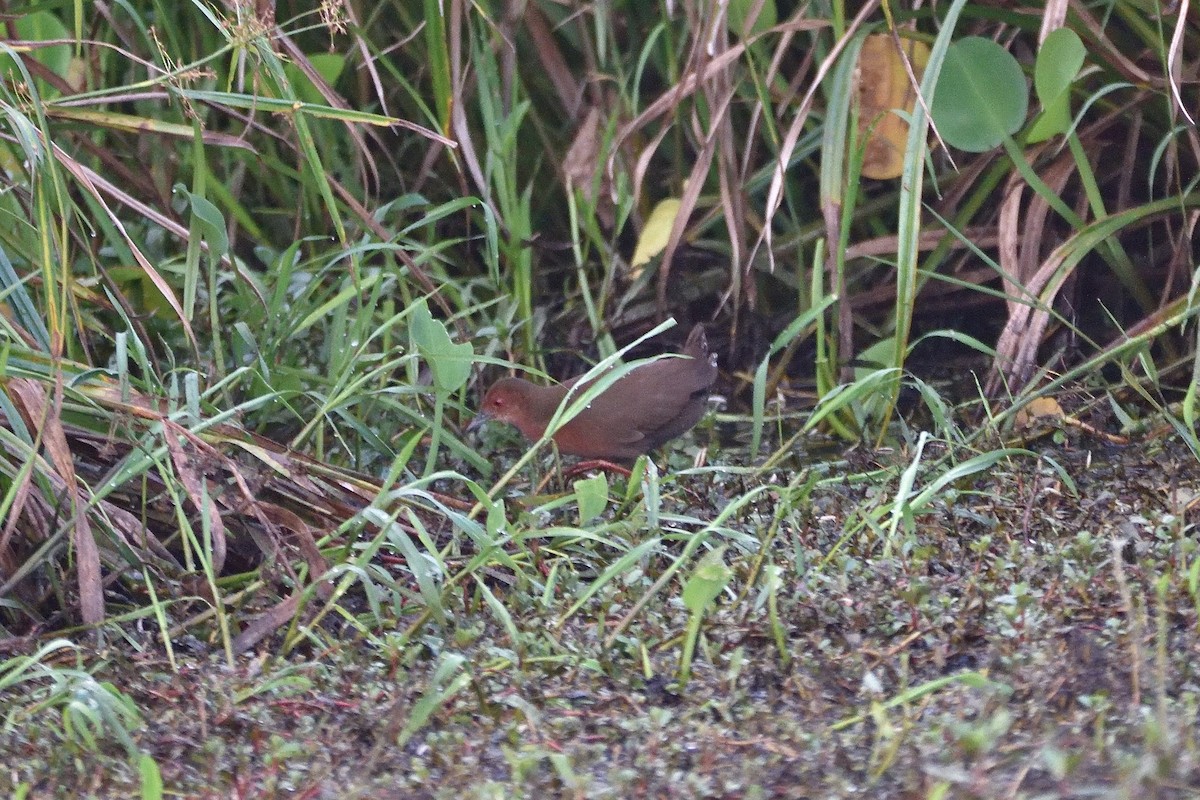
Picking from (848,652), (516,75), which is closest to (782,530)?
(848,652)

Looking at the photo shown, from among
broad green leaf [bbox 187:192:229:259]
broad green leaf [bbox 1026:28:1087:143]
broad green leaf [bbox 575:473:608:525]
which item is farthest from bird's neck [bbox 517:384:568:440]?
broad green leaf [bbox 1026:28:1087:143]

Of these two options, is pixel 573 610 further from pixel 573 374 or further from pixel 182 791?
pixel 573 374

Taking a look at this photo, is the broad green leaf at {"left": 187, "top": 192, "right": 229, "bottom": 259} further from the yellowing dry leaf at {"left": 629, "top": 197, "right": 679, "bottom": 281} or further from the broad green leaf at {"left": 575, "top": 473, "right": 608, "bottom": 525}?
the yellowing dry leaf at {"left": 629, "top": 197, "right": 679, "bottom": 281}

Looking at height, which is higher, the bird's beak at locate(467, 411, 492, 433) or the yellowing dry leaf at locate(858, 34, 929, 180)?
the yellowing dry leaf at locate(858, 34, 929, 180)

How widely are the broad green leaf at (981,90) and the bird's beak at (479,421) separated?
138cm

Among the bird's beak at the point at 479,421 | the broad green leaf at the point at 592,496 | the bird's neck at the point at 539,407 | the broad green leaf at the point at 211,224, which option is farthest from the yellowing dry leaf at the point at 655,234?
the broad green leaf at the point at 592,496

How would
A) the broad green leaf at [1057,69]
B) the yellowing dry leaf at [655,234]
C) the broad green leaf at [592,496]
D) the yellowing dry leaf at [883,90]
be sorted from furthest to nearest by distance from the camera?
the yellowing dry leaf at [655,234] → the yellowing dry leaf at [883,90] → the broad green leaf at [1057,69] → the broad green leaf at [592,496]

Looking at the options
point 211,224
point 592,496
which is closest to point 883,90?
point 592,496

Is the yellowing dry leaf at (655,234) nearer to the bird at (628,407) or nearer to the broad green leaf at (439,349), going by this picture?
the bird at (628,407)

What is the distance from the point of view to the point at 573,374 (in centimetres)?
446

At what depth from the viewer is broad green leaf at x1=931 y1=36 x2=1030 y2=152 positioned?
3.68 metres

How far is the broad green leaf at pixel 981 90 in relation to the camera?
3.68m

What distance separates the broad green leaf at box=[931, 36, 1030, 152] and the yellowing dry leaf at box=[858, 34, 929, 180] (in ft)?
1.06

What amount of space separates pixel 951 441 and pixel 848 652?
828 millimetres
